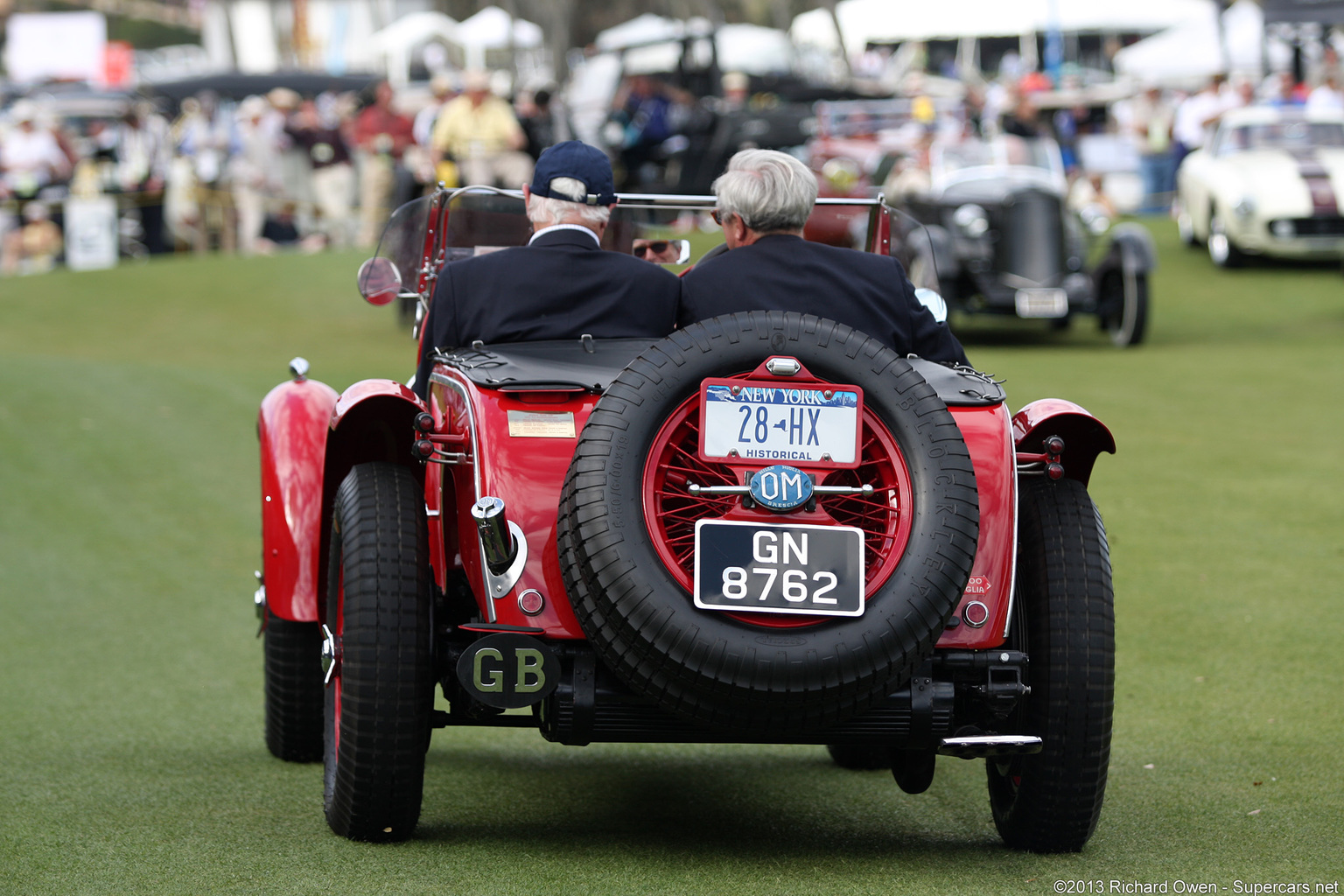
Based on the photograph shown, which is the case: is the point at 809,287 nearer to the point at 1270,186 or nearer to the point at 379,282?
the point at 379,282

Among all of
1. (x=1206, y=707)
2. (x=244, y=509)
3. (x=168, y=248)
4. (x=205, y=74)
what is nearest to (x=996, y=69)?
(x=205, y=74)

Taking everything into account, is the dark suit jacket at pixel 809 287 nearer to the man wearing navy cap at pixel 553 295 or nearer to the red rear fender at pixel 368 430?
the man wearing navy cap at pixel 553 295

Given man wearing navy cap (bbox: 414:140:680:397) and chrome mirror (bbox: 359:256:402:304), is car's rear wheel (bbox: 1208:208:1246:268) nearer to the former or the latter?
chrome mirror (bbox: 359:256:402:304)

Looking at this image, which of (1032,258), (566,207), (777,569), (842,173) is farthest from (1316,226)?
(777,569)

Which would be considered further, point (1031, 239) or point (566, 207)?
point (1031, 239)

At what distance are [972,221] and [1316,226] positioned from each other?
4.93m

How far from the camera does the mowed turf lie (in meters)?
3.83

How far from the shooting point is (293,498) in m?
4.91

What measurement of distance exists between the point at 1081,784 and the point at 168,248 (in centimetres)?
2238

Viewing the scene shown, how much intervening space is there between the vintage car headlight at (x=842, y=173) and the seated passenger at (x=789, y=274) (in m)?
13.4

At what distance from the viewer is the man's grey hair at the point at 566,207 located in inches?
175

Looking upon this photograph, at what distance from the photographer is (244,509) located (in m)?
9.74

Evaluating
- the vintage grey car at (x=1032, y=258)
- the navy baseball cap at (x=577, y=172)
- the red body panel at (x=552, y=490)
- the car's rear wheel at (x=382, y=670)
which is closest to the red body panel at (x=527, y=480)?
the red body panel at (x=552, y=490)

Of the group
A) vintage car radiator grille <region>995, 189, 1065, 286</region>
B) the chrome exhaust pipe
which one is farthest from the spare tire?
vintage car radiator grille <region>995, 189, 1065, 286</region>
